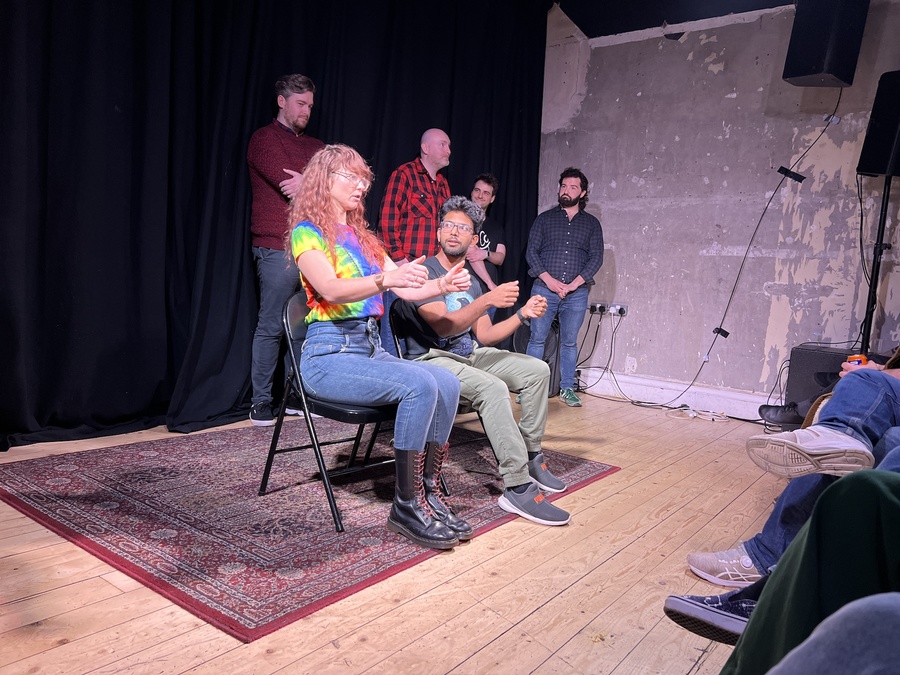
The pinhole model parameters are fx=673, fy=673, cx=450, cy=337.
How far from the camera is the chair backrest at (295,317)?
2.29 meters

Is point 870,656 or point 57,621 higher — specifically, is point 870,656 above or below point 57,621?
above

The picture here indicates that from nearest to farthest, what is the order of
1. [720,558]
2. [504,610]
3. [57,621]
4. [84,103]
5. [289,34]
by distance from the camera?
[57,621] < [504,610] < [720,558] < [84,103] < [289,34]

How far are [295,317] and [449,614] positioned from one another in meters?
1.13

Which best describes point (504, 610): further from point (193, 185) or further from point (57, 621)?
point (193, 185)

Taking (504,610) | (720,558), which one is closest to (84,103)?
(504,610)

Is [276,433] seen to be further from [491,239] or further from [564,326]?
[564,326]

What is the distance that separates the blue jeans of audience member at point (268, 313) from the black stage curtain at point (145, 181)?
0.15m

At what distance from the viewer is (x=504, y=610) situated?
69.2 inches

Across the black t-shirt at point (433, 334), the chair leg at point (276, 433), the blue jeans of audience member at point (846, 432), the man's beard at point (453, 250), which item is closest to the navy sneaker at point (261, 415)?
the chair leg at point (276, 433)

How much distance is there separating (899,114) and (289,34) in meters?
3.57

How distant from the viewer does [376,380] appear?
6.93ft

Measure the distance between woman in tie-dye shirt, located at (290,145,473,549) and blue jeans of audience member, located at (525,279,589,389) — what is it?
2.74 metres

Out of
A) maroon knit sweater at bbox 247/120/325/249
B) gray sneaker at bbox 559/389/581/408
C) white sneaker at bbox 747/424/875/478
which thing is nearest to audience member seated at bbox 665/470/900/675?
white sneaker at bbox 747/424/875/478

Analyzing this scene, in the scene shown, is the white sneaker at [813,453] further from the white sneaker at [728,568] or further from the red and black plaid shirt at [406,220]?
the red and black plaid shirt at [406,220]
